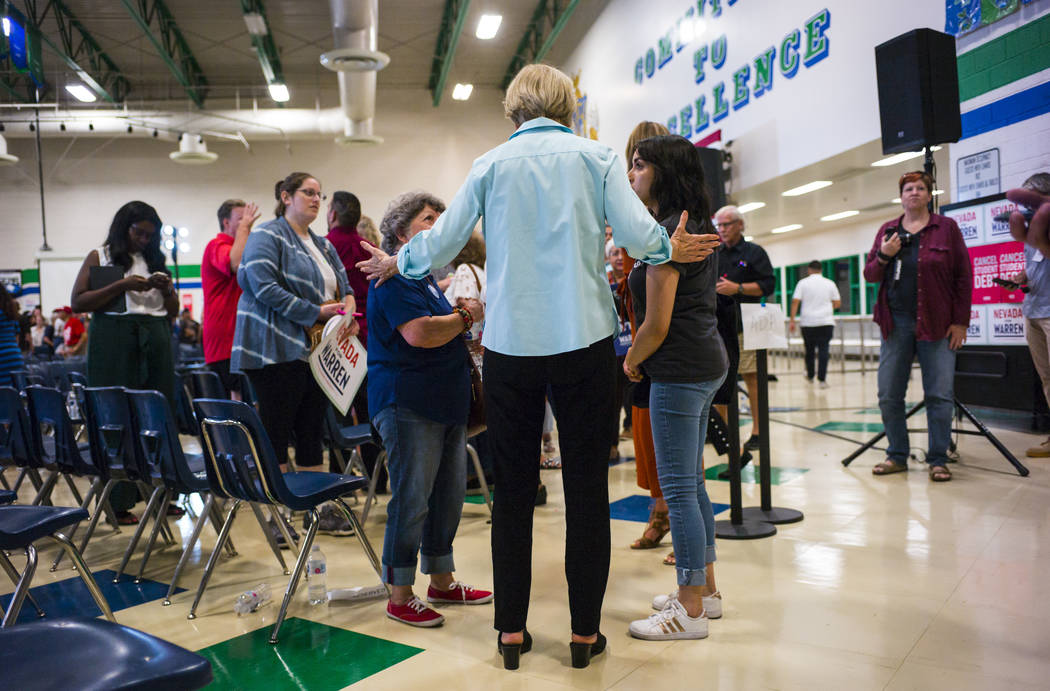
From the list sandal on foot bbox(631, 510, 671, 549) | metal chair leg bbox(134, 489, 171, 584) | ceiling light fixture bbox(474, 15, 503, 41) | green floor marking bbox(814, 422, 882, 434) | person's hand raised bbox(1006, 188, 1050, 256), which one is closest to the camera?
metal chair leg bbox(134, 489, 171, 584)

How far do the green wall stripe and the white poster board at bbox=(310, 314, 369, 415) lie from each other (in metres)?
4.38

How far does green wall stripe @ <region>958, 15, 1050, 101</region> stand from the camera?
4.52 meters

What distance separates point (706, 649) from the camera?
202 cm

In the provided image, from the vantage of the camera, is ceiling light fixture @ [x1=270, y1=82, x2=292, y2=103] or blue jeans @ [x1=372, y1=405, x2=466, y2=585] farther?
ceiling light fixture @ [x1=270, y1=82, x2=292, y2=103]

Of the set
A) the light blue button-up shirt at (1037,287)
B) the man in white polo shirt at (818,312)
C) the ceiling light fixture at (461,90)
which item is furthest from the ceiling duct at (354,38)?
the light blue button-up shirt at (1037,287)

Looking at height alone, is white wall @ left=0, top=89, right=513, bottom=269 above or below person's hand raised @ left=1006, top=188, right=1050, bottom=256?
above

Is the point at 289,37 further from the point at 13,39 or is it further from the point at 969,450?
the point at 969,450

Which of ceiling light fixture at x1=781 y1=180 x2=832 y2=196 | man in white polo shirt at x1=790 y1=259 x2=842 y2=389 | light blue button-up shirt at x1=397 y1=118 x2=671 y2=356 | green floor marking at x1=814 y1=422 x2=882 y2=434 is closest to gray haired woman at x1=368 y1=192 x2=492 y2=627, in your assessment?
light blue button-up shirt at x1=397 y1=118 x2=671 y2=356

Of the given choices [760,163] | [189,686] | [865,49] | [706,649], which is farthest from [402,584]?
[760,163]

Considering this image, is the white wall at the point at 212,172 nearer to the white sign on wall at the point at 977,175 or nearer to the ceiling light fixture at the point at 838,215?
the ceiling light fixture at the point at 838,215

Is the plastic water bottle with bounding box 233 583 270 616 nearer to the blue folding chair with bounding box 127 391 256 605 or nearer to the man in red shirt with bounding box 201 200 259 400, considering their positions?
the blue folding chair with bounding box 127 391 256 605

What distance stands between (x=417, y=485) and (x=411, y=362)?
0.36 meters

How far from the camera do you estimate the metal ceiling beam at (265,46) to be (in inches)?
397

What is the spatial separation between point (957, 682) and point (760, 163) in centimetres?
673
